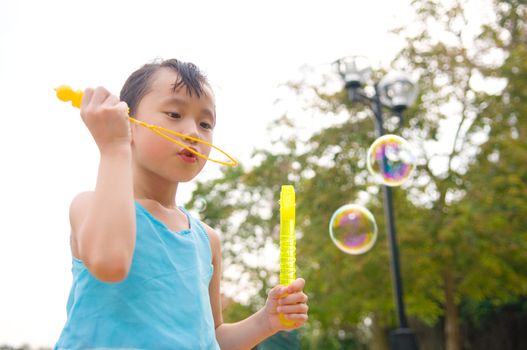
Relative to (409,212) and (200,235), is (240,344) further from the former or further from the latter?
(409,212)

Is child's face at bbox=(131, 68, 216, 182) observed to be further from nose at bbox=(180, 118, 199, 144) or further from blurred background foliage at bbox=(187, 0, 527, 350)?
blurred background foliage at bbox=(187, 0, 527, 350)

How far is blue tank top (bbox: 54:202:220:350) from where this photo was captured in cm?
126

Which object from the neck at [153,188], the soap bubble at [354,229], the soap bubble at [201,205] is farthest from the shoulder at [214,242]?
the soap bubble at [201,205]

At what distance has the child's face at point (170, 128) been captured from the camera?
1.49 metres

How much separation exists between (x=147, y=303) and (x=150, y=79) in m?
0.61

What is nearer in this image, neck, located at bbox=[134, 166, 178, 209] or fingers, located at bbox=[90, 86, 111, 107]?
fingers, located at bbox=[90, 86, 111, 107]

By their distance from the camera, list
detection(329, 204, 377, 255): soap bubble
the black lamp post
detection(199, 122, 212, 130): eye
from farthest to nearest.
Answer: the black lamp post
detection(329, 204, 377, 255): soap bubble
detection(199, 122, 212, 130): eye

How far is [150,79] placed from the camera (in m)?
1.58

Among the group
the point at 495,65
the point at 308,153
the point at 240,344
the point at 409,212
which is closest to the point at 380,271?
the point at 409,212

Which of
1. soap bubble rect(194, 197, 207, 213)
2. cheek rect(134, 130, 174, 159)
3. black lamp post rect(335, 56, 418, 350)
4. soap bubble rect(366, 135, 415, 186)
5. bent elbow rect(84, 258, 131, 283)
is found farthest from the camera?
soap bubble rect(194, 197, 207, 213)

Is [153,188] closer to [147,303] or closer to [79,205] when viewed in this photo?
[79,205]

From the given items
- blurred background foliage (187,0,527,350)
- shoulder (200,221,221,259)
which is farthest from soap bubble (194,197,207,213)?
shoulder (200,221,221,259)

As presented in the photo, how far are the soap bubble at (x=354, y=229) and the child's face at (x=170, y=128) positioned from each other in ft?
14.6

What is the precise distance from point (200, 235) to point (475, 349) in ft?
60.1
